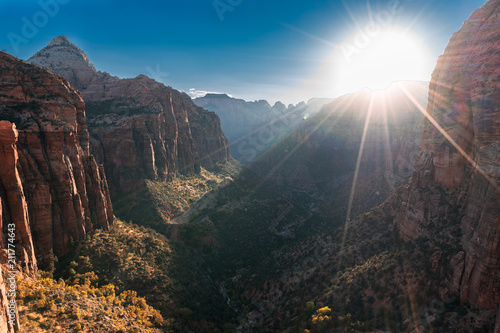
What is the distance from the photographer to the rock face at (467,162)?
22406 millimetres

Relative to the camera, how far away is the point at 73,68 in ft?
→ 335

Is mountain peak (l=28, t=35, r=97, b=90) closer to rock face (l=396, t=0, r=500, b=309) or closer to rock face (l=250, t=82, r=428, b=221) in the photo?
rock face (l=250, t=82, r=428, b=221)

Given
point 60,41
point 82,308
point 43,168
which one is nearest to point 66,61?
point 60,41

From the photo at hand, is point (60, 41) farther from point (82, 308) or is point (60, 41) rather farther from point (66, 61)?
point (82, 308)

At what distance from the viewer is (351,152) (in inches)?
5477

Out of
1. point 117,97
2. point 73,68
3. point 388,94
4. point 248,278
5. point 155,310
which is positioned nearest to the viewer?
point 155,310

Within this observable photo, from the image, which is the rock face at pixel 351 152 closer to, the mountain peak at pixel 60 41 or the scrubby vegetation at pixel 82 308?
the scrubby vegetation at pixel 82 308

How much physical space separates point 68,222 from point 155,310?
1795 centimetres

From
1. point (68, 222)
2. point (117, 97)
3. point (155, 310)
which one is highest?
point (117, 97)

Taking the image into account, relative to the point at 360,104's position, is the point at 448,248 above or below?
below

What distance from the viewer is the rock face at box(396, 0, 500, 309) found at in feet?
73.5

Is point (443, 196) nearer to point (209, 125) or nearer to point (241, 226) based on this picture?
point (241, 226)

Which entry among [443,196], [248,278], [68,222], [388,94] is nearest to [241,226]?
[248,278]

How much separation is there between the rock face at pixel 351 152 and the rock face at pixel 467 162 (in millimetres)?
46097
